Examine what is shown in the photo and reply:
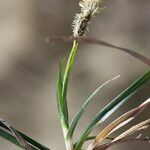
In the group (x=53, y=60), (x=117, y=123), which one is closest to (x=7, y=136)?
(x=117, y=123)

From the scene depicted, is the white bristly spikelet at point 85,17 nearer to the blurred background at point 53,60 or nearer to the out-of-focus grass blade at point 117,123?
the out-of-focus grass blade at point 117,123

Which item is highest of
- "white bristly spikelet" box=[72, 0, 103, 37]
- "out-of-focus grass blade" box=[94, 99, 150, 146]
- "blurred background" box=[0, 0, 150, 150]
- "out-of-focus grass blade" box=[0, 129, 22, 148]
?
"blurred background" box=[0, 0, 150, 150]

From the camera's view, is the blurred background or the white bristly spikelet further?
the blurred background

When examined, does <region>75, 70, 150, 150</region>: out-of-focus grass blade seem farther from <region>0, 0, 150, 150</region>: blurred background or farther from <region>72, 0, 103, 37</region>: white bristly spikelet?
<region>0, 0, 150, 150</region>: blurred background

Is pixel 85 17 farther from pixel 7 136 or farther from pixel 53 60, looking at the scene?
pixel 53 60

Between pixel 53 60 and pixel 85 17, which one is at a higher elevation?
pixel 53 60

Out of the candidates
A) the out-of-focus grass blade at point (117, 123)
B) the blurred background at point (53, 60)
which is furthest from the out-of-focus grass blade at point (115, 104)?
the blurred background at point (53, 60)

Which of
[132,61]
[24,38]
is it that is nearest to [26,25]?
[24,38]

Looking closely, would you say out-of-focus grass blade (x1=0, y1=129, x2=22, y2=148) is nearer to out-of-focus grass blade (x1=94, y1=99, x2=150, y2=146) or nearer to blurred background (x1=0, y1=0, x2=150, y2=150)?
out-of-focus grass blade (x1=94, y1=99, x2=150, y2=146)

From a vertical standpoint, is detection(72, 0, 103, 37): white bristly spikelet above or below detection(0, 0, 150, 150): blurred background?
below

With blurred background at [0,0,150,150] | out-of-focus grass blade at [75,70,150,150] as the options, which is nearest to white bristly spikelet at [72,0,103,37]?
out-of-focus grass blade at [75,70,150,150]
